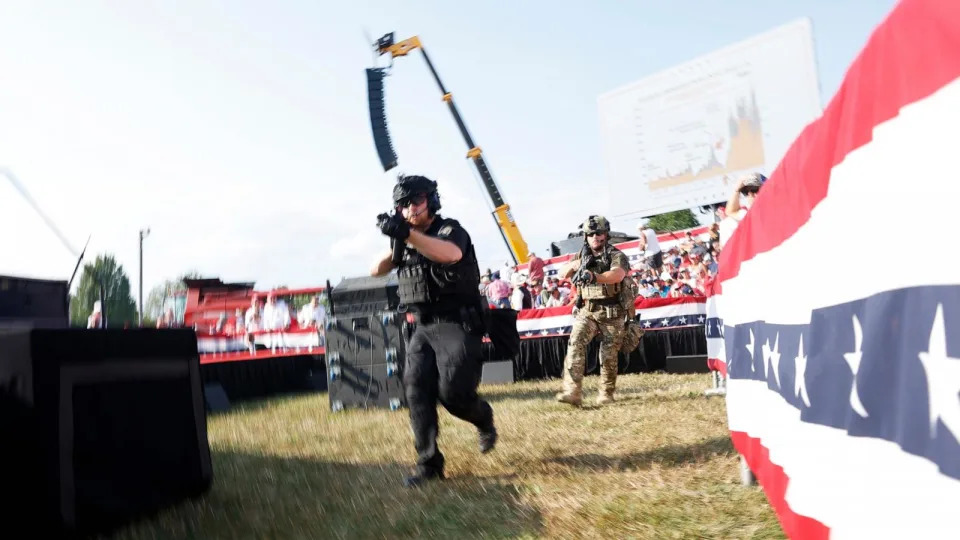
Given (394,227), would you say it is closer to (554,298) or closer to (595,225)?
(595,225)

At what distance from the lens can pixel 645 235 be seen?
53.4 feet

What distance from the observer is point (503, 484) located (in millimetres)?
4109

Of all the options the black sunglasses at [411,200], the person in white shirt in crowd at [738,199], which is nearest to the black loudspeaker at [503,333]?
the black sunglasses at [411,200]

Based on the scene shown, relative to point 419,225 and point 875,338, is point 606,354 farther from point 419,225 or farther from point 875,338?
point 875,338

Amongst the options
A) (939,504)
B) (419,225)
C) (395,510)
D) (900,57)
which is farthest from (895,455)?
(419,225)

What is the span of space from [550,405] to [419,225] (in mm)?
3947

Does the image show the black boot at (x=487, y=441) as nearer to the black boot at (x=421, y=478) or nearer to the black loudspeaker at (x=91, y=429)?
the black boot at (x=421, y=478)

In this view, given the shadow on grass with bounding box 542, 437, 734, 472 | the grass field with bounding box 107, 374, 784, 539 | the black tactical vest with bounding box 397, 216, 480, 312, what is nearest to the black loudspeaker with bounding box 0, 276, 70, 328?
the grass field with bounding box 107, 374, 784, 539

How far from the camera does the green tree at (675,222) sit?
190 feet

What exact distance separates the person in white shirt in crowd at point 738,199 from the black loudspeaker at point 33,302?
5932 mm

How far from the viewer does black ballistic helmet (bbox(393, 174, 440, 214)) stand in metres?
4.39

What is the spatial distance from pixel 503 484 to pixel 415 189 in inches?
76.0

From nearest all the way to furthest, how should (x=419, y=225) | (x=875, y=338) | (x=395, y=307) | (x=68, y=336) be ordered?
(x=875, y=338), (x=68, y=336), (x=419, y=225), (x=395, y=307)

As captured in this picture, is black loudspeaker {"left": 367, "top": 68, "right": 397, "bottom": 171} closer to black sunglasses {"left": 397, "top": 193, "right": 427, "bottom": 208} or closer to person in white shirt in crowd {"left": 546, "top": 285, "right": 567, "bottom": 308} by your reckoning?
person in white shirt in crowd {"left": 546, "top": 285, "right": 567, "bottom": 308}
